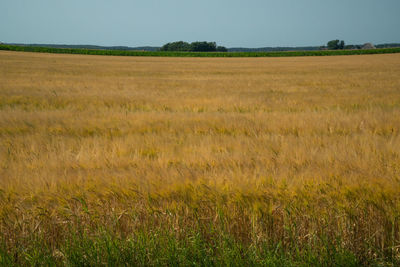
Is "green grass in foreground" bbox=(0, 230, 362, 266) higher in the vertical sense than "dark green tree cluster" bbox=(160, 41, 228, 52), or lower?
lower

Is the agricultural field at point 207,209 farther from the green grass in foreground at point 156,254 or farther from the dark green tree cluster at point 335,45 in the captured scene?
the dark green tree cluster at point 335,45

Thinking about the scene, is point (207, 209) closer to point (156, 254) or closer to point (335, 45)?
point (156, 254)

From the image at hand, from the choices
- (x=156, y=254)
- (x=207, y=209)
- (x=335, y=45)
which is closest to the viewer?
(x=156, y=254)

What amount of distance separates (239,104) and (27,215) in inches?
274

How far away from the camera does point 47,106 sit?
8016 mm

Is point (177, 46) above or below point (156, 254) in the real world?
above

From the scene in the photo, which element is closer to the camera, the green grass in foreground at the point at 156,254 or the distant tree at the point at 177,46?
the green grass in foreground at the point at 156,254

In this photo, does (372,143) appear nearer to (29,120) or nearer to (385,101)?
(29,120)

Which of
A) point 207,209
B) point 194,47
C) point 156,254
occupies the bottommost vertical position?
point 156,254

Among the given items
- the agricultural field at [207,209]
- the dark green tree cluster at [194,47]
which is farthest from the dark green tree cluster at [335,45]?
the agricultural field at [207,209]

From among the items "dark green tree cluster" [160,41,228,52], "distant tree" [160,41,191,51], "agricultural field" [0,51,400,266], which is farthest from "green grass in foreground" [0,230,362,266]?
"distant tree" [160,41,191,51]

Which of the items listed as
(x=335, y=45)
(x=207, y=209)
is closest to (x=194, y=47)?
(x=335, y=45)

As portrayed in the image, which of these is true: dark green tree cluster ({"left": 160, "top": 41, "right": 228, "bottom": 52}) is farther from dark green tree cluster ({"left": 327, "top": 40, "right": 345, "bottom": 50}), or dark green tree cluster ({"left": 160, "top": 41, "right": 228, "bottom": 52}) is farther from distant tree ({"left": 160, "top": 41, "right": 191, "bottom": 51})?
dark green tree cluster ({"left": 327, "top": 40, "right": 345, "bottom": 50})

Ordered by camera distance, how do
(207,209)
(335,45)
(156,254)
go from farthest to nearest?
1. (335,45)
2. (207,209)
3. (156,254)
